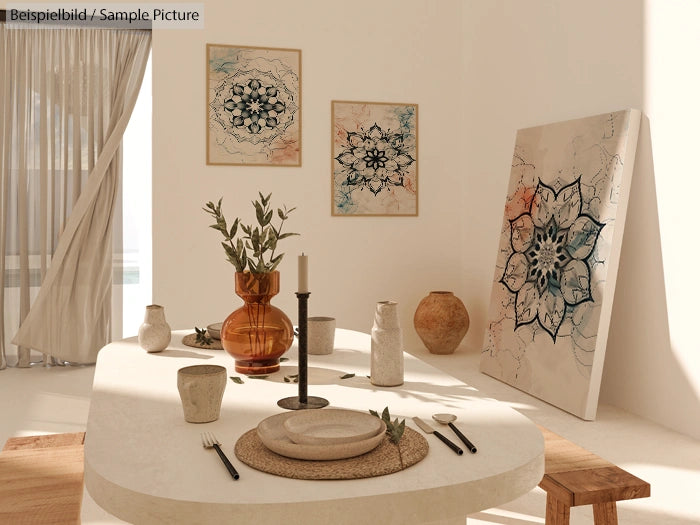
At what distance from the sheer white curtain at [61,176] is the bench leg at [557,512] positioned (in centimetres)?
365

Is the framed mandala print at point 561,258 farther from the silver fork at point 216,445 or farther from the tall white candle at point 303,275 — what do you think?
the silver fork at point 216,445

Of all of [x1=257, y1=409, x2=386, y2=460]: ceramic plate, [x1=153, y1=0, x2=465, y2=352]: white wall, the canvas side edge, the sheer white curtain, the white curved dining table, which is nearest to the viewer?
the white curved dining table

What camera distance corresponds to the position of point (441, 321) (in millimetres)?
4785

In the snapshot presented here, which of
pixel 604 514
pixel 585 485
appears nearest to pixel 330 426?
pixel 585 485

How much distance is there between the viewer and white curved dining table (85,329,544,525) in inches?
41.1

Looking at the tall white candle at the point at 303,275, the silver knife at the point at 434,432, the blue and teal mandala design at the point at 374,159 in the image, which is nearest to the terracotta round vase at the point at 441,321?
the blue and teal mandala design at the point at 374,159

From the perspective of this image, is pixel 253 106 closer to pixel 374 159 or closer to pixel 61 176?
pixel 374 159

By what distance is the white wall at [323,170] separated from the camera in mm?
4680

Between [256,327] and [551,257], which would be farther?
[551,257]

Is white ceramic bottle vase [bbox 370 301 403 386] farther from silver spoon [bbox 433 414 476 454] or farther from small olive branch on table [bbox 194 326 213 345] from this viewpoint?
small olive branch on table [bbox 194 326 213 345]

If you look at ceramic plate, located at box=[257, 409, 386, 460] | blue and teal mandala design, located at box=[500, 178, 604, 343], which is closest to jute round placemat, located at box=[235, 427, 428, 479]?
ceramic plate, located at box=[257, 409, 386, 460]

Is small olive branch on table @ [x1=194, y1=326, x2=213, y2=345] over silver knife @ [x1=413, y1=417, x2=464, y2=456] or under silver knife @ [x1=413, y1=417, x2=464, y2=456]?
over

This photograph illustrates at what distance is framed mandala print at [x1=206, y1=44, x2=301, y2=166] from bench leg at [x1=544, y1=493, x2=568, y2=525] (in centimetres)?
351

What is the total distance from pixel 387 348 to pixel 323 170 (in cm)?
334
